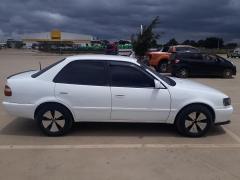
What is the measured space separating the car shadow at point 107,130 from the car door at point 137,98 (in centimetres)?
39

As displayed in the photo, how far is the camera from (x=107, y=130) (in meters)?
7.56

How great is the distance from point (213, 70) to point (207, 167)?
49.8ft

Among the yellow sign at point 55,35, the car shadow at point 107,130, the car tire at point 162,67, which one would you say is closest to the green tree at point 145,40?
the car tire at point 162,67

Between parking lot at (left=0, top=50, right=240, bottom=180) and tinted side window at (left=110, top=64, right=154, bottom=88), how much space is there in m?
0.96

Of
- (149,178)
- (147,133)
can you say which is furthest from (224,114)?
(149,178)

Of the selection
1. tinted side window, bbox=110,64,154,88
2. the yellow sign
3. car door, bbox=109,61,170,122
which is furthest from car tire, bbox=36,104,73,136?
the yellow sign

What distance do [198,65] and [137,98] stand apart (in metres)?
13.7

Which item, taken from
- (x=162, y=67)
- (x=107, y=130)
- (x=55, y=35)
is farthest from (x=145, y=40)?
(x=55, y=35)

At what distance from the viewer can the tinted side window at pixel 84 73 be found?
7082 millimetres

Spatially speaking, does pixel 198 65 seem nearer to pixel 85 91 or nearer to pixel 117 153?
pixel 85 91

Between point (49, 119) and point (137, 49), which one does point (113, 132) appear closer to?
point (49, 119)

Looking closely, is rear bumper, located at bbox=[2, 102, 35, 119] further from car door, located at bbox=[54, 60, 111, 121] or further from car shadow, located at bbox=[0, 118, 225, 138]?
car door, located at bbox=[54, 60, 111, 121]

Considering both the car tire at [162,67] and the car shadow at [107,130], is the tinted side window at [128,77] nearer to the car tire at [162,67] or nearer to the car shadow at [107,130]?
the car shadow at [107,130]

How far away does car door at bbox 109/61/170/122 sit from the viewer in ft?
23.0
